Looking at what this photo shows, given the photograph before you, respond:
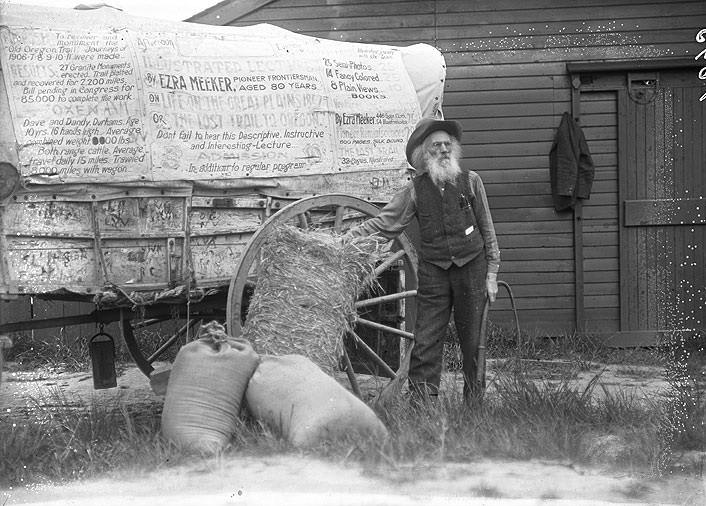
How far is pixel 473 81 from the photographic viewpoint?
27.7 ft

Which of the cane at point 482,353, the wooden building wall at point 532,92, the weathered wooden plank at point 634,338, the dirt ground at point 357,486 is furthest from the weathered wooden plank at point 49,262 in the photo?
the weathered wooden plank at point 634,338

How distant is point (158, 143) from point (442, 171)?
66.1 inches

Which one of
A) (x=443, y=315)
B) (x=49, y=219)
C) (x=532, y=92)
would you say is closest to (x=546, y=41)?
(x=532, y=92)

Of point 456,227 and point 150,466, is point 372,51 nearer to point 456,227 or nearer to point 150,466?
point 456,227

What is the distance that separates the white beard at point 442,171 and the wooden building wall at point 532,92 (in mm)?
3312

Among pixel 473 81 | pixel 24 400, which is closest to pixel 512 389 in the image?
pixel 24 400

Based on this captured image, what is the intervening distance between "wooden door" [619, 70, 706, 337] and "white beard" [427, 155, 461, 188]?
3.75 meters

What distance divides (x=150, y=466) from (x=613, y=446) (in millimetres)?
2234

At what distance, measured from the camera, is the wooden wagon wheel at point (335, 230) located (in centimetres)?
501

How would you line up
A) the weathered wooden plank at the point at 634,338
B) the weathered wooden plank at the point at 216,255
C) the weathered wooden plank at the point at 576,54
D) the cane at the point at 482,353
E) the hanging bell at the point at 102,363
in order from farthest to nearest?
the weathered wooden plank at the point at 634,338 < the weathered wooden plank at the point at 576,54 < the hanging bell at the point at 102,363 < the weathered wooden plank at the point at 216,255 < the cane at the point at 482,353

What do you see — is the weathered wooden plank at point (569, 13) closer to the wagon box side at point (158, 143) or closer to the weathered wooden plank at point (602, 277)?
the weathered wooden plank at point (602, 277)

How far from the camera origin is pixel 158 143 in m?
5.00

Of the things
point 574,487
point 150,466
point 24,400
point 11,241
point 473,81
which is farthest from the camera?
point 473,81

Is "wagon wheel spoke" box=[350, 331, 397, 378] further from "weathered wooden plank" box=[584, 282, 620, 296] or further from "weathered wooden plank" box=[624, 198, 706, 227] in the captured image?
"weathered wooden plank" box=[624, 198, 706, 227]
